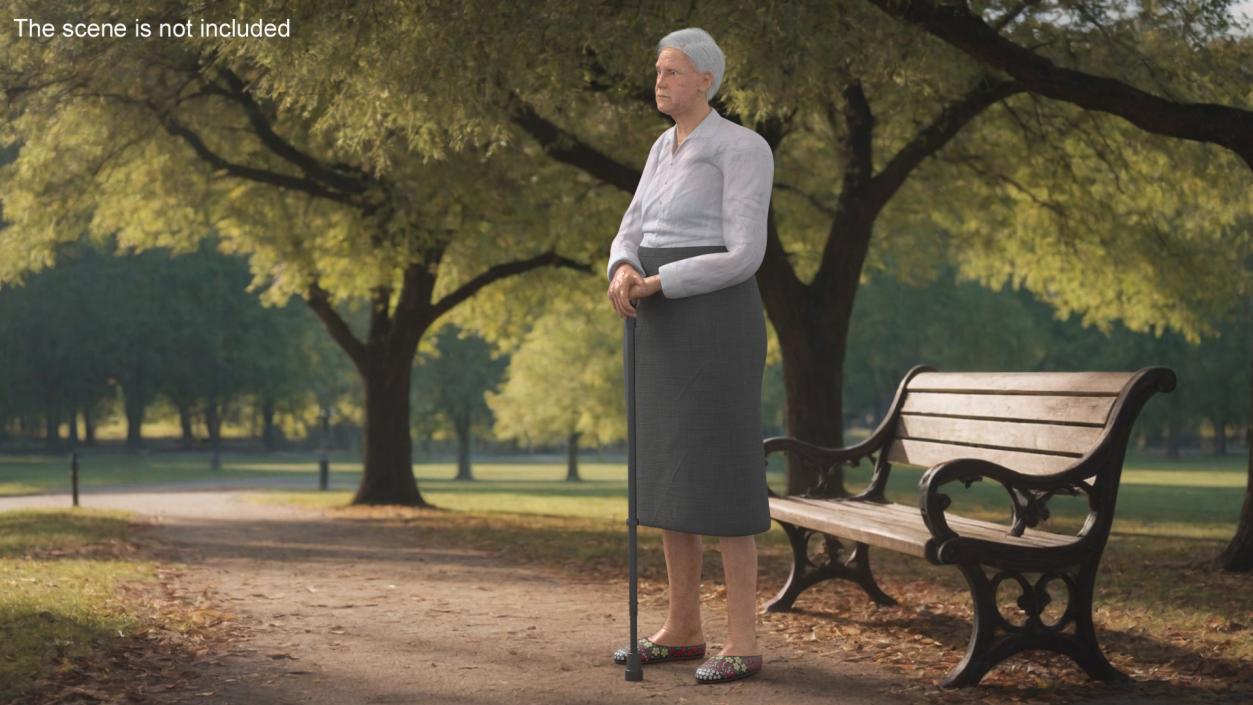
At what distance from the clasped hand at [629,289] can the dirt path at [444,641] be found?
4.81 feet

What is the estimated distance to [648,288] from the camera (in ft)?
16.8

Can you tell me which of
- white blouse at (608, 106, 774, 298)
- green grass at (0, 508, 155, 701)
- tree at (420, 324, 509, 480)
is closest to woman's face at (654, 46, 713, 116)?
white blouse at (608, 106, 774, 298)

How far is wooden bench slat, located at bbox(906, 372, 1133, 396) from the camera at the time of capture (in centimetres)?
552

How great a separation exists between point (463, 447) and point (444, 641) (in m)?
45.0

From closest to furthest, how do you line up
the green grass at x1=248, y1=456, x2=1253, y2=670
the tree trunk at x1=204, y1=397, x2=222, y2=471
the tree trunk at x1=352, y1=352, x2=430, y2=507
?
the green grass at x1=248, y1=456, x2=1253, y2=670, the tree trunk at x1=352, y1=352, x2=430, y2=507, the tree trunk at x1=204, y1=397, x2=222, y2=471

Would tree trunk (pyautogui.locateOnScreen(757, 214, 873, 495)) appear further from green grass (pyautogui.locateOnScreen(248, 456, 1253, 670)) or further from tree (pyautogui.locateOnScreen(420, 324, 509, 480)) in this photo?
tree (pyautogui.locateOnScreen(420, 324, 509, 480))

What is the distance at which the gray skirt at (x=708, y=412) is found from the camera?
16.8 ft

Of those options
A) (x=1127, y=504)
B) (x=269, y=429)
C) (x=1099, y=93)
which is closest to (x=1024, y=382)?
(x=1099, y=93)

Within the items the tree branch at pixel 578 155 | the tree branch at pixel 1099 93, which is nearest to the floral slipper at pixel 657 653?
the tree branch at pixel 1099 93

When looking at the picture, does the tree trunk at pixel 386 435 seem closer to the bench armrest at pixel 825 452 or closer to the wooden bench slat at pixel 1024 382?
the bench armrest at pixel 825 452

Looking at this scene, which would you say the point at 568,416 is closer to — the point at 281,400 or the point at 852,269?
the point at 281,400

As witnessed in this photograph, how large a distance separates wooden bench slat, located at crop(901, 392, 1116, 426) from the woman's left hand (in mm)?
1908

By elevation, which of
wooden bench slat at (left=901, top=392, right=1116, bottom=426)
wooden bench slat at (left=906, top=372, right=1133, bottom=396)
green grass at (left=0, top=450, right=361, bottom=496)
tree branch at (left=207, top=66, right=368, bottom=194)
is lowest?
green grass at (left=0, top=450, right=361, bottom=496)

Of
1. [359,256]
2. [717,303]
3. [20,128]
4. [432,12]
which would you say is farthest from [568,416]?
[717,303]
